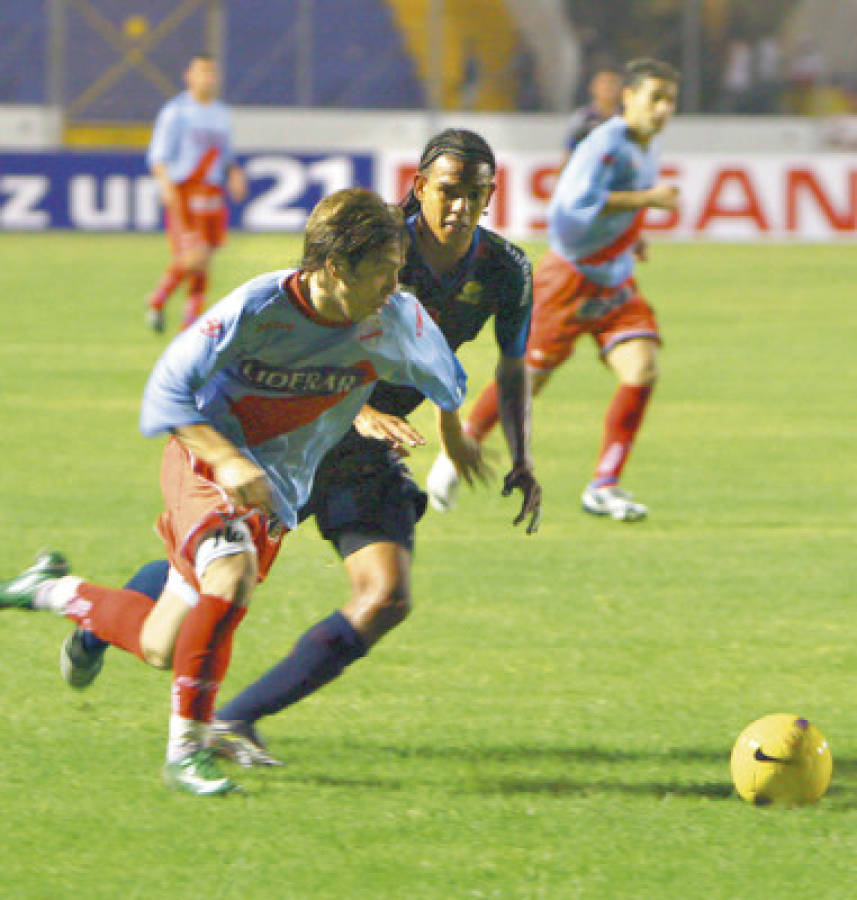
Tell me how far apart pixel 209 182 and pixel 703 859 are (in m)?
13.6

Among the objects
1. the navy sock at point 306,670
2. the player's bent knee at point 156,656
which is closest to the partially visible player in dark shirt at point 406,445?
the navy sock at point 306,670

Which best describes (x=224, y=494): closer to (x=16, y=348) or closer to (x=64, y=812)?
(x=64, y=812)

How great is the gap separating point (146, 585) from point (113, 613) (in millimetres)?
195

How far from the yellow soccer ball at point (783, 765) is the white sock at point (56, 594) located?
1.94 m

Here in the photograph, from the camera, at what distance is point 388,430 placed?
5129 mm

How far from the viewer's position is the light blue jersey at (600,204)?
921cm

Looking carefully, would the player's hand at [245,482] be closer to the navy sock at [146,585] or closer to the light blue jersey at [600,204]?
the navy sock at [146,585]

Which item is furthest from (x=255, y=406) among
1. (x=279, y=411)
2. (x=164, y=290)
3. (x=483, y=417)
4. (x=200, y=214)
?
(x=200, y=214)

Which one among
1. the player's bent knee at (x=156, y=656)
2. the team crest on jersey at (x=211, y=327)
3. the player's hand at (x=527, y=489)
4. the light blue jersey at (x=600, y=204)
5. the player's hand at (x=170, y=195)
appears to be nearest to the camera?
the team crest on jersey at (x=211, y=327)

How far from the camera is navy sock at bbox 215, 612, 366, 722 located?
506cm

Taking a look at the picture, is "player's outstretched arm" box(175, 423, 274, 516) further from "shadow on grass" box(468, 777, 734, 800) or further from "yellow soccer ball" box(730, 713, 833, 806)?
"yellow soccer ball" box(730, 713, 833, 806)

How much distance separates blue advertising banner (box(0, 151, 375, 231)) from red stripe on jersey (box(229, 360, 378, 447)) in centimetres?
2003

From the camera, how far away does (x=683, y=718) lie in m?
5.67

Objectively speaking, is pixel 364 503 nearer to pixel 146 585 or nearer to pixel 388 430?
pixel 388 430
